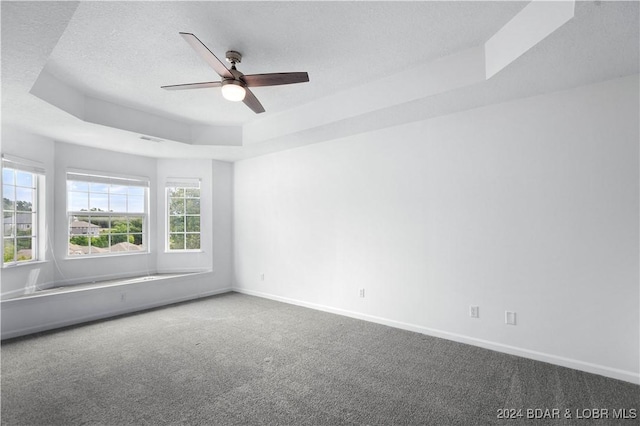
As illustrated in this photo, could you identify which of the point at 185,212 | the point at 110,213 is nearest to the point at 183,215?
the point at 185,212


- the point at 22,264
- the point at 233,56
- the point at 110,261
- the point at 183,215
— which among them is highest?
the point at 233,56

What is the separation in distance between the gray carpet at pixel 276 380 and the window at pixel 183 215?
2121 millimetres

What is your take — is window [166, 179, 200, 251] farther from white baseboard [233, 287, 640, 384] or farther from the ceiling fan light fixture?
the ceiling fan light fixture

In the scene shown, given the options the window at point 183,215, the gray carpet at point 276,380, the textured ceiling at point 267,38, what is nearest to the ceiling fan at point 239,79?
the textured ceiling at point 267,38

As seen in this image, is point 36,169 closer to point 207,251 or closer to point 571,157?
point 207,251

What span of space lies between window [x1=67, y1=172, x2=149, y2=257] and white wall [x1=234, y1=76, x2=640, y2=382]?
2940 mm

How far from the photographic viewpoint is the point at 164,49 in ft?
9.35

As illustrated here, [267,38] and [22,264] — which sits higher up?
[267,38]

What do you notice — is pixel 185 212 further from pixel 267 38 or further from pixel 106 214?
pixel 267 38

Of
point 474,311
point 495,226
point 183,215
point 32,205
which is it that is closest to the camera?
point 495,226

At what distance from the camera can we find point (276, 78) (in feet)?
8.80

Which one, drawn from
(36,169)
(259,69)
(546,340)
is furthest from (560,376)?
(36,169)

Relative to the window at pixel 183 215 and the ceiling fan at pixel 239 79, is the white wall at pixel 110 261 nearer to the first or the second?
the window at pixel 183 215

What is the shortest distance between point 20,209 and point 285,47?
4163mm
